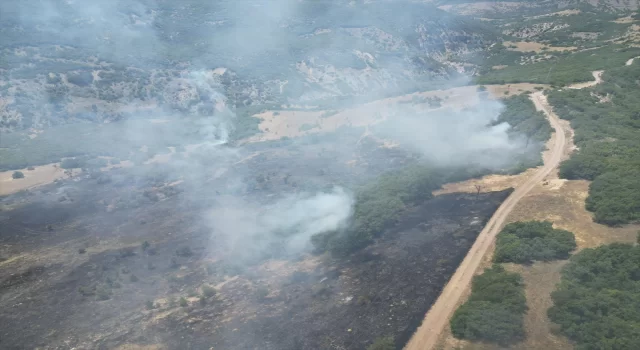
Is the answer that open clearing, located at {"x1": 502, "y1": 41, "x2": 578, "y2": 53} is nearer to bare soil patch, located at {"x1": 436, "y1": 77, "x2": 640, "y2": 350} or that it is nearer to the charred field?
bare soil patch, located at {"x1": 436, "y1": 77, "x2": 640, "y2": 350}

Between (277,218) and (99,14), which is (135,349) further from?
(99,14)

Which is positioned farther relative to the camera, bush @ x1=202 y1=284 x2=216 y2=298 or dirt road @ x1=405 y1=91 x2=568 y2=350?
bush @ x1=202 y1=284 x2=216 y2=298

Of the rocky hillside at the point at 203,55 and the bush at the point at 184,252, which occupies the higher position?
the rocky hillside at the point at 203,55

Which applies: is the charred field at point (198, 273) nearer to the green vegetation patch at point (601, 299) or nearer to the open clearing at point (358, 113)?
the green vegetation patch at point (601, 299)

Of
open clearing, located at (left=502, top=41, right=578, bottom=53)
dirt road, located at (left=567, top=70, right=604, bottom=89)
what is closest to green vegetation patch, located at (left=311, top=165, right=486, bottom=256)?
dirt road, located at (left=567, top=70, right=604, bottom=89)

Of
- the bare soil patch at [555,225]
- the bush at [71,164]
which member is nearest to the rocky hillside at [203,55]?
the bush at [71,164]

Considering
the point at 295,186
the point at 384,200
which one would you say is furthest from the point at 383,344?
the point at 295,186
